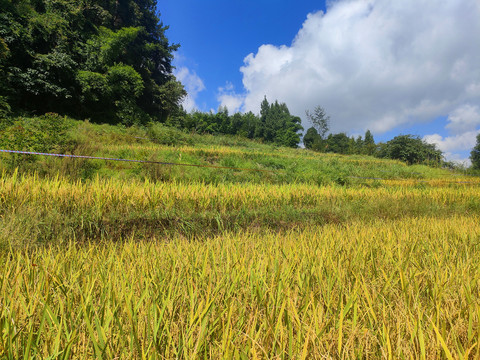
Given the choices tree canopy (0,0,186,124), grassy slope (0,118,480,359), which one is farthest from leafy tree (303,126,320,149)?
grassy slope (0,118,480,359)

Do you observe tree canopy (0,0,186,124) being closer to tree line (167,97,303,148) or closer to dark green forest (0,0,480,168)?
dark green forest (0,0,480,168)

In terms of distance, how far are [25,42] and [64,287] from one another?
20.2 meters

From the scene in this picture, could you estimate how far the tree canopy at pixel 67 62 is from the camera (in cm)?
1334

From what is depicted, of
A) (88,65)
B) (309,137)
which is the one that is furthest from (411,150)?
(309,137)

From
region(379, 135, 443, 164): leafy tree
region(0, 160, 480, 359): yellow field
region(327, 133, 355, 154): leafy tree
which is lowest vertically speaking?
region(0, 160, 480, 359): yellow field

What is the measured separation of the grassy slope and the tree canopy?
11.1 m

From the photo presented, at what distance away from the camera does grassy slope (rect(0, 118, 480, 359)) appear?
0.79 metres

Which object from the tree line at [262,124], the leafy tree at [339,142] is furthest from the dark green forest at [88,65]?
the leafy tree at [339,142]

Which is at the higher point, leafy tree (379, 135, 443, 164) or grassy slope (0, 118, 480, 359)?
leafy tree (379, 135, 443, 164)

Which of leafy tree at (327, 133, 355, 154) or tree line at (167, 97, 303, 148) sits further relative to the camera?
leafy tree at (327, 133, 355, 154)

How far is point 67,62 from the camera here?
15.2 metres

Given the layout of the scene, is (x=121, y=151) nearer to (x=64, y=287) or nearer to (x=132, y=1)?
(x=64, y=287)

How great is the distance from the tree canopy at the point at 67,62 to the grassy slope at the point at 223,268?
436 inches

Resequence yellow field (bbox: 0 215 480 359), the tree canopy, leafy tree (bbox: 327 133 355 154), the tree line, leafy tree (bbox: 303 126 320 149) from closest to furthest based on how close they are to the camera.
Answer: yellow field (bbox: 0 215 480 359), the tree canopy, the tree line, leafy tree (bbox: 327 133 355 154), leafy tree (bbox: 303 126 320 149)
